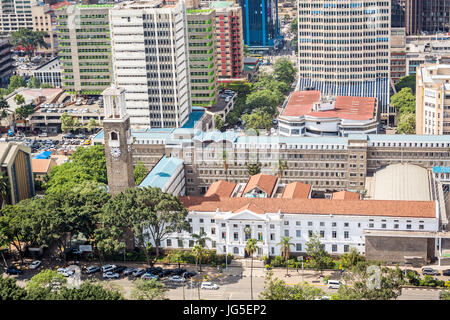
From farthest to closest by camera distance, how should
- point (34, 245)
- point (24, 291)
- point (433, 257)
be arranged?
point (34, 245) < point (433, 257) < point (24, 291)

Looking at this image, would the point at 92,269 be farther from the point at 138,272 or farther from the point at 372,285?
the point at 372,285

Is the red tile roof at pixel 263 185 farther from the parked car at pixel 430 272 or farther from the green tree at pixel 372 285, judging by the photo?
the green tree at pixel 372 285

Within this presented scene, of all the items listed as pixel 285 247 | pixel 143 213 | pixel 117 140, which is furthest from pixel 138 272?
pixel 285 247

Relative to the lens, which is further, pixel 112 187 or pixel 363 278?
pixel 112 187

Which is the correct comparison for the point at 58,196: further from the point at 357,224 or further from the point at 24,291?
the point at 357,224

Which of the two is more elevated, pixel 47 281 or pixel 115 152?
pixel 115 152

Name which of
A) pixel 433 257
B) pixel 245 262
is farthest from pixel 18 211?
pixel 433 257
